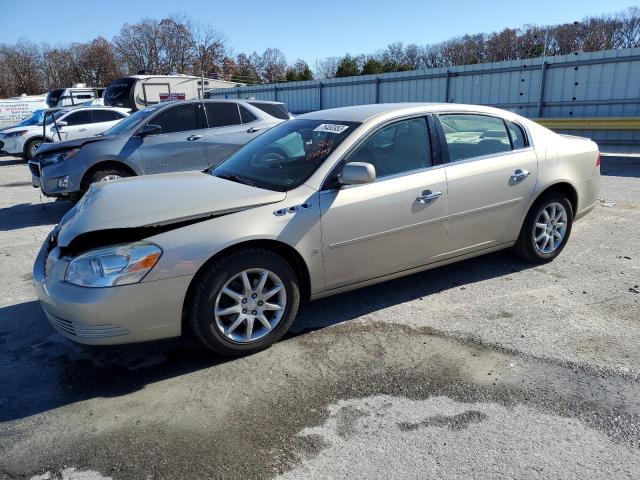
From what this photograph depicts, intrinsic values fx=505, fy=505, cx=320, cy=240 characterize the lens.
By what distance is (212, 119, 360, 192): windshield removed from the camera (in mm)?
3801

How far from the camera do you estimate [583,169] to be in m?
5.09

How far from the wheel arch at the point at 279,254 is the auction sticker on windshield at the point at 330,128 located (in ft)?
3.60

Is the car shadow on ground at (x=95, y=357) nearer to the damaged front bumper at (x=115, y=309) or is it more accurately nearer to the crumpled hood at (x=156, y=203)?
the damaged front bumper at (x=115, y=309)

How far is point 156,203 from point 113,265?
60 cm

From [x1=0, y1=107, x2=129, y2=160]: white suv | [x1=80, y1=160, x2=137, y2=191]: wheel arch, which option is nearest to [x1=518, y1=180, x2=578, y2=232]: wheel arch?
→ [x1=80, y1=160, x2=137, y2=191]: wheel arch

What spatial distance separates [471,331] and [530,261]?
5.45 ft

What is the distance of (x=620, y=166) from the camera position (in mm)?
12117

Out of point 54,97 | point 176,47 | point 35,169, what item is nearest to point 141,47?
point 176,47

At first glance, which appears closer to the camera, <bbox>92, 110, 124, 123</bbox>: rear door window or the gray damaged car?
the gray damaged car

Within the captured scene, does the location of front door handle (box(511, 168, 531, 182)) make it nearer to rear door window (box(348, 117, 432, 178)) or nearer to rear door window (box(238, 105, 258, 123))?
rear door window (box(348, 117, 432, 178))

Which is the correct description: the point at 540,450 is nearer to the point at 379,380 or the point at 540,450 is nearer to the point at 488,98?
the point at 379,380

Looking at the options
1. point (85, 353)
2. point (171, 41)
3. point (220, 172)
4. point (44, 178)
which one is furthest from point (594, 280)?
point (171, 41)

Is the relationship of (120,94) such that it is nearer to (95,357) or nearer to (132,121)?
(132,121)

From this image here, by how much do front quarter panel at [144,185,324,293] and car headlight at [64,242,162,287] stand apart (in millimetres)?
59
